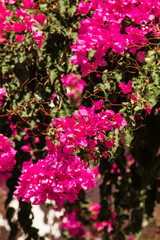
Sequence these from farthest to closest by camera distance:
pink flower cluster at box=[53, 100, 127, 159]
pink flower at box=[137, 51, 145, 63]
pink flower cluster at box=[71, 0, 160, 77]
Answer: pink flower at box=[137, 51, 145, 63]
pink flower cluster at box=[71, 0, 160, 77]
pink flower cluster at box=[53, 100, 127, 159]

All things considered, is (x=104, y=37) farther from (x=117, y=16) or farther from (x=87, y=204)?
(x=87, y=204)

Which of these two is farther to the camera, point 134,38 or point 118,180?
point 118,180

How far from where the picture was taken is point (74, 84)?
2.22 meters

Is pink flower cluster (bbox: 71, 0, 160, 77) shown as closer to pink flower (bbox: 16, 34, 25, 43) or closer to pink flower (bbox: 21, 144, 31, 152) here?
pink flower (bbox: 16, 34, 25, 43)

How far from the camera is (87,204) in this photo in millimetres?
3480

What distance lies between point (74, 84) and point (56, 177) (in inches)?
28.2

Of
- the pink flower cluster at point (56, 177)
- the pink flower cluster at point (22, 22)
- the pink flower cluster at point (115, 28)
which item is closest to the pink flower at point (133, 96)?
the pink flower cluster at point (115, 28)

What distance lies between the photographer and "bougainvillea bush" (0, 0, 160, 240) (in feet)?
5.57

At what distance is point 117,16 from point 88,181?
0.81 meters

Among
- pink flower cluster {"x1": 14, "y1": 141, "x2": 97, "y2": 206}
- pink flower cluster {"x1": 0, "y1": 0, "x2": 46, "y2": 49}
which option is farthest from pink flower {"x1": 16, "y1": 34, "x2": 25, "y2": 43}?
pink flower cluster {"x1": 14, "y1": 141, "x2": 97, "y2": 206}

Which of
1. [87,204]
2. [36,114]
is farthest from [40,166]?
[87,204]

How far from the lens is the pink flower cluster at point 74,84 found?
6.62 feet

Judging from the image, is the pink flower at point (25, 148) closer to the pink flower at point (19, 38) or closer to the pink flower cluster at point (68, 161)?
the pink flower cluster at point (68, 161)

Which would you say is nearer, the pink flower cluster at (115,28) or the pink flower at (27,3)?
the pink flower cluster at (115,28)
